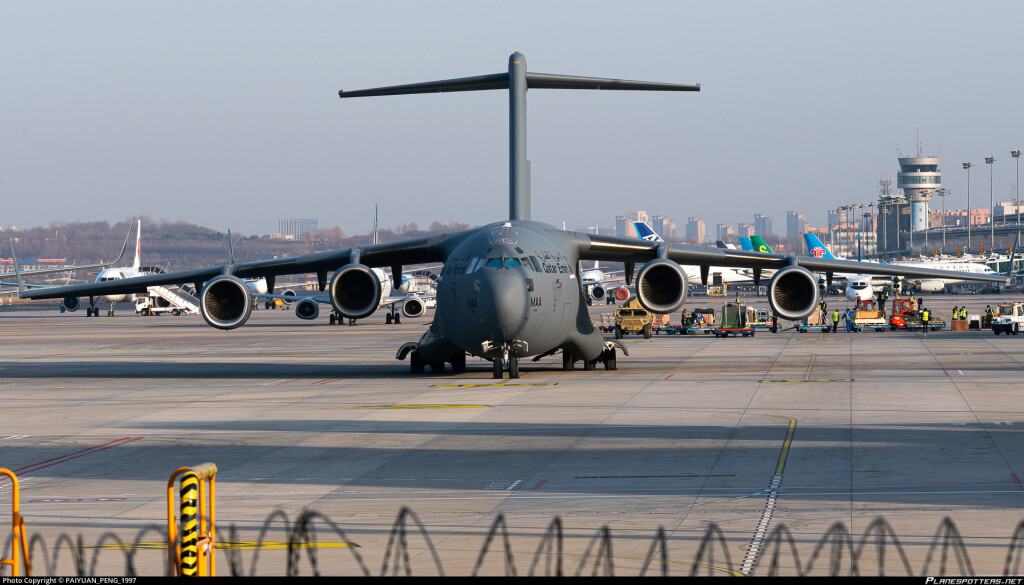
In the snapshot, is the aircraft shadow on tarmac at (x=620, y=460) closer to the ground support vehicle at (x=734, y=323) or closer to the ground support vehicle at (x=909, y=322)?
the ground support vehicle at (x=734, y=323)

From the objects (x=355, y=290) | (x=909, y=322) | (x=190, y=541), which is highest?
(x=355, y=290)

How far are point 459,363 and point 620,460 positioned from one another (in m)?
16.2

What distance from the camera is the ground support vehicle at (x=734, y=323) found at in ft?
188

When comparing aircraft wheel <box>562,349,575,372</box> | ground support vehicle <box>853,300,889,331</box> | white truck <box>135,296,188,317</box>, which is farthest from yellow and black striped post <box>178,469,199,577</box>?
white truck <box>135,296,188,317</box>

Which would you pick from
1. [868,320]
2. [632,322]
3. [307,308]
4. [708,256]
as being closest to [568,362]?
[708,256]

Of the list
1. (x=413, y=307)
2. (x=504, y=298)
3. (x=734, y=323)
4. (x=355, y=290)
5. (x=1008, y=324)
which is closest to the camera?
(x=504, y=298)

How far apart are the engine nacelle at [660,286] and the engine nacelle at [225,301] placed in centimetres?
1072

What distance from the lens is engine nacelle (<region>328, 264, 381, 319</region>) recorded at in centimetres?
3005

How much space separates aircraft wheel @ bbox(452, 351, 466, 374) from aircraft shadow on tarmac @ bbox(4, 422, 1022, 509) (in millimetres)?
10710

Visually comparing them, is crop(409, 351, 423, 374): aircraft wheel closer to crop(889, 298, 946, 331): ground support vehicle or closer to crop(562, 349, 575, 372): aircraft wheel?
crop(562, 349, 575, 372): aircraft wheel

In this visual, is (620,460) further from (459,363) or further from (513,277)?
(459,363)

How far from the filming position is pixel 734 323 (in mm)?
59312

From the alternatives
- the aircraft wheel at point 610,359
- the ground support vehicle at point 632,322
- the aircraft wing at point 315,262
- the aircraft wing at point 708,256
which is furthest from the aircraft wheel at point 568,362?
the ground support vehicle at point 632,322

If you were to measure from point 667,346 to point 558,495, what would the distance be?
114ft
